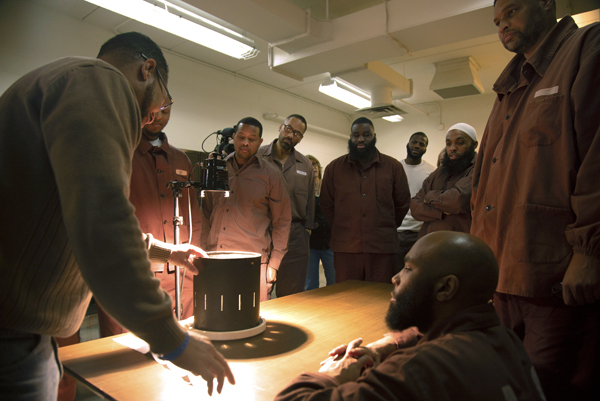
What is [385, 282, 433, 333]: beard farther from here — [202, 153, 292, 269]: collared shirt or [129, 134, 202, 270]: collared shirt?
[202, 153, 292, 269]: collared shirt

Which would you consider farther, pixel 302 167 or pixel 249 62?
pixel 249 62

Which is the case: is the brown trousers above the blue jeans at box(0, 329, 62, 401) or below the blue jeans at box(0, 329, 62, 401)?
below

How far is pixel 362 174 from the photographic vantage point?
3.10 metres

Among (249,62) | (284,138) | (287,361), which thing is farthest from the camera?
(249,62)

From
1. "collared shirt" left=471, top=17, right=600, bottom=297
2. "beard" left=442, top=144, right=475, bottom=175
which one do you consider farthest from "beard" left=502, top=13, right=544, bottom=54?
"beard" left=442, top=144, right=475, bottom=175

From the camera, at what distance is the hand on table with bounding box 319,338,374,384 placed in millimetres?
892


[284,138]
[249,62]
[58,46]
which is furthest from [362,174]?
[58,46]

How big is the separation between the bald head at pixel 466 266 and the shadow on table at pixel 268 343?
20.1 inches

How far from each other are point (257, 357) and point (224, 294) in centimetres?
24

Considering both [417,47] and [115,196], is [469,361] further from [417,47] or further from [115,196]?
[417,47]

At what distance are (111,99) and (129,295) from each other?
0.39m

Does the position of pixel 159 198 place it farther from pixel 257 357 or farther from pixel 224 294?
pixel 257 357

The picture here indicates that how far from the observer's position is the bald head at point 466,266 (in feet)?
2.79

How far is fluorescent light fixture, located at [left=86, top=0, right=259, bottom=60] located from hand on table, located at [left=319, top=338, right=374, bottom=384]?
3.04 metres
